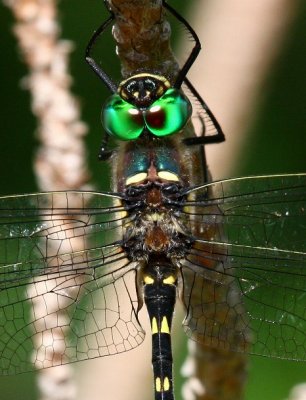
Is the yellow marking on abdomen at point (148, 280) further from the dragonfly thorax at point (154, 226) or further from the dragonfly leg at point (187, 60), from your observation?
the dragonfly leg at point (187, 60)

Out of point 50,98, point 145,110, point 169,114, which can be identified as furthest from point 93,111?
point 50,98

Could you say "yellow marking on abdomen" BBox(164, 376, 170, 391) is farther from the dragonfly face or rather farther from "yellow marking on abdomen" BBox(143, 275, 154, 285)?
the dragonfly face

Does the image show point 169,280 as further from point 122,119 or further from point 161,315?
point 122,119

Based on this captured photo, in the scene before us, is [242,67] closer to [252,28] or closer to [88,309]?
[252,28]

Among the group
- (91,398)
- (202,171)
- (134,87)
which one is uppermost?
(134,87)

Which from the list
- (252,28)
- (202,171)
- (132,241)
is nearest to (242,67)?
(252,28)

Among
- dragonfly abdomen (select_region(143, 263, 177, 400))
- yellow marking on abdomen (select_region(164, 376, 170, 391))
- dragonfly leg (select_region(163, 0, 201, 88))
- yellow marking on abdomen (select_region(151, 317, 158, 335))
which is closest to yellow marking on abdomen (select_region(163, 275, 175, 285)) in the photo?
dragonfly abdomen (select_region(143, 263, 177, 400))
